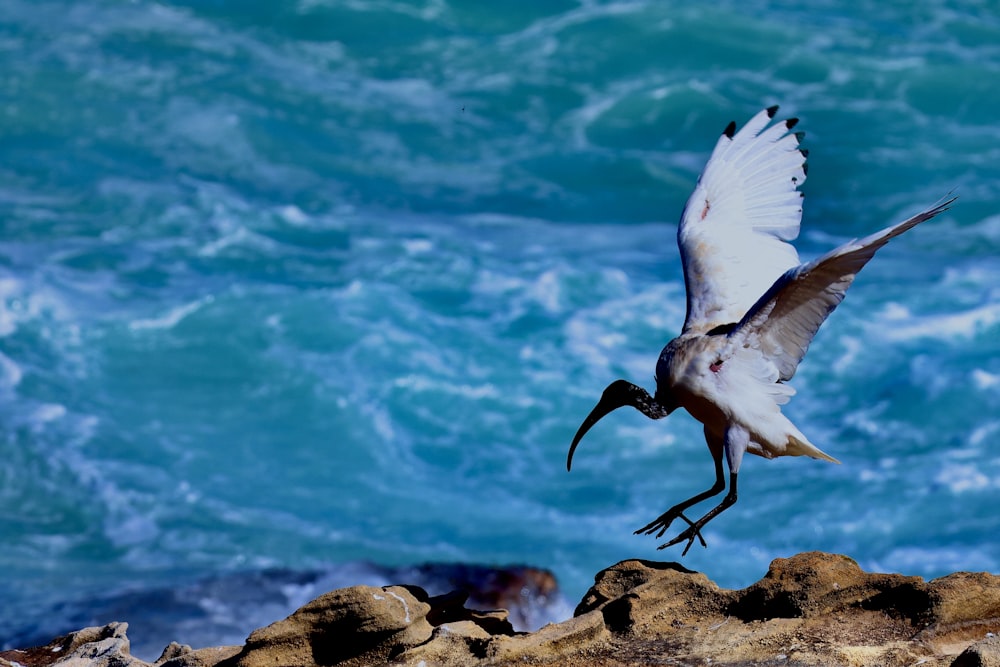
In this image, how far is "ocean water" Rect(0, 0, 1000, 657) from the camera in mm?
15477

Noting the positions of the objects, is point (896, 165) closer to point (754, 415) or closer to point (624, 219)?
point (624, 219)

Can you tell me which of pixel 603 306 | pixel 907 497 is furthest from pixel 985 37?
pixel 907 497

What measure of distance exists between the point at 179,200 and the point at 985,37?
49.3 feet

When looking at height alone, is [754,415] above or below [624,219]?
below

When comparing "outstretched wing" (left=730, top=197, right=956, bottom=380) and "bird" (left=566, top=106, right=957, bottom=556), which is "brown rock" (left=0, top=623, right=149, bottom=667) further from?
"outstretched wing" (left=730, top=197, right=956, bottom=380)

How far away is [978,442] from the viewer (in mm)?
16672

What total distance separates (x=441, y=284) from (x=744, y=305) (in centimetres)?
1181

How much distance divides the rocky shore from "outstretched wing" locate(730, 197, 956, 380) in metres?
1.30

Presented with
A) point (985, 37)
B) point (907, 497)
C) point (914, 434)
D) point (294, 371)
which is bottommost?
point (907, 497)

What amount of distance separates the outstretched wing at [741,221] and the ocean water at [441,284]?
357cm

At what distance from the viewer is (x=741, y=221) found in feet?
28.4

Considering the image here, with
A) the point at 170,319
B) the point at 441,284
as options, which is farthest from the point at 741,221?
the point at 170,319

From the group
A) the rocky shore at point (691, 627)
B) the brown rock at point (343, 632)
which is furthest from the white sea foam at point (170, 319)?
the brown rock at point (343, 632)

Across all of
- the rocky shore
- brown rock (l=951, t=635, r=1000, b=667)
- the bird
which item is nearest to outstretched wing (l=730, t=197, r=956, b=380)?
the bird
